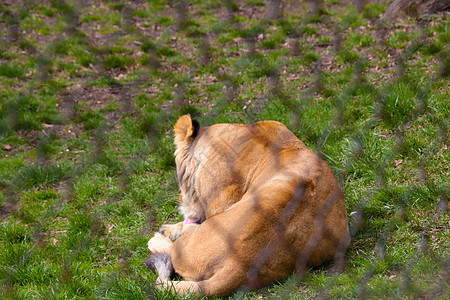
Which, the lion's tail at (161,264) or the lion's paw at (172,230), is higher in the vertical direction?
the lion's tail at (161,264)

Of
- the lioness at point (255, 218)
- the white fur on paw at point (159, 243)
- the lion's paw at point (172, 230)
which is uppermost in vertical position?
the lioness at point (255, 218)

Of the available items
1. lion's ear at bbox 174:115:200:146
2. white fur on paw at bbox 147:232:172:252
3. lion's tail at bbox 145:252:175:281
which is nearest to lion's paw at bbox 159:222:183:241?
A: white fur on paw at bbox 147:232:172:252

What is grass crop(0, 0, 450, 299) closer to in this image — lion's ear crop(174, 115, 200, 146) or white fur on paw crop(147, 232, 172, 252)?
→ white fur on paw crop(147, 232, 172, 252)

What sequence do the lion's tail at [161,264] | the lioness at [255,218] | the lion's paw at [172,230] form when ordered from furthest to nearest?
the lion's paw at [172,230] < the lion's tail at [161,264] < the lioness at [255,218]

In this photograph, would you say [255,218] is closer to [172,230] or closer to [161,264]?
[161,264]

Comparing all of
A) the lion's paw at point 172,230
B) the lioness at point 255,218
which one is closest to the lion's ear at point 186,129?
the lioness at point 255,218

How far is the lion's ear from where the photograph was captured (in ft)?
11.4

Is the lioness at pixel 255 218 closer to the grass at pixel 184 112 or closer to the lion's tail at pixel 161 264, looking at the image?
the lion's tail at pixel 161 264

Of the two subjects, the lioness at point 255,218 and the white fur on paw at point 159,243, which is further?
the white fur on paw at point 159,243

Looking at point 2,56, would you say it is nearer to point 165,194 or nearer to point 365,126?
point 165,194

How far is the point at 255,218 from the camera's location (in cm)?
262

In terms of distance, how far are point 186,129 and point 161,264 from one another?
0.99 meters

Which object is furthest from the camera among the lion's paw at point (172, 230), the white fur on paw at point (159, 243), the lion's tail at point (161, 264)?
the lion's paw at point (172, 230)

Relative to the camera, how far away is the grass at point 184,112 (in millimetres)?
2945
